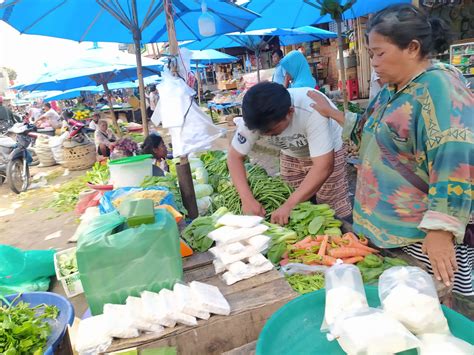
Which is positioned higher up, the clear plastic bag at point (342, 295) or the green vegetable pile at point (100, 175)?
the clear plastic bag at point (342, 295)

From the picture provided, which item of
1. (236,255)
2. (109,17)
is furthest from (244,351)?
(109,17)

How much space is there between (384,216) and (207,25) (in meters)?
2.86

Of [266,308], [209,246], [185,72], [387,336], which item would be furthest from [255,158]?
[387,336]

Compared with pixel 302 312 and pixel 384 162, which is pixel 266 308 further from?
pixel 384 162

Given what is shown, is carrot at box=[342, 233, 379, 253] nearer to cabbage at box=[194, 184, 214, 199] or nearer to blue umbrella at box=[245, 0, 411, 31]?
cabbage at box=[194, 184, 214, 199]

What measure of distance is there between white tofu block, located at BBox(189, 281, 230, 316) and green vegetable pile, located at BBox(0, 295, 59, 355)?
1081 mm

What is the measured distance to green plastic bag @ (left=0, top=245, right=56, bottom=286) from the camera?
3.18 metres

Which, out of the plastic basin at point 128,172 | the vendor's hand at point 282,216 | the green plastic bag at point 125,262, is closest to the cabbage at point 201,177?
the plastic basin at point 128,172

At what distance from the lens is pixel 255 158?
802cm

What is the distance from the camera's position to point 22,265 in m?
3.27

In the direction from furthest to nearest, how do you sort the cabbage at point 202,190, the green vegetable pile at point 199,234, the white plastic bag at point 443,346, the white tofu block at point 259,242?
the cabbage at point 202,190
the green vegetable pile at point 199,234
the white tofu block at point 259,242
the white plastic bag at point 443,346

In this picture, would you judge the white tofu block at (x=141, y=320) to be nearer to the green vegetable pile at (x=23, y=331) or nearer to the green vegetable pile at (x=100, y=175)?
the green vegetable pile at (x=23, y=331)

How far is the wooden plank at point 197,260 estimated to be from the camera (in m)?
1.77

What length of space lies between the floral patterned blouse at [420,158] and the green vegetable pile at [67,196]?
234 inches
